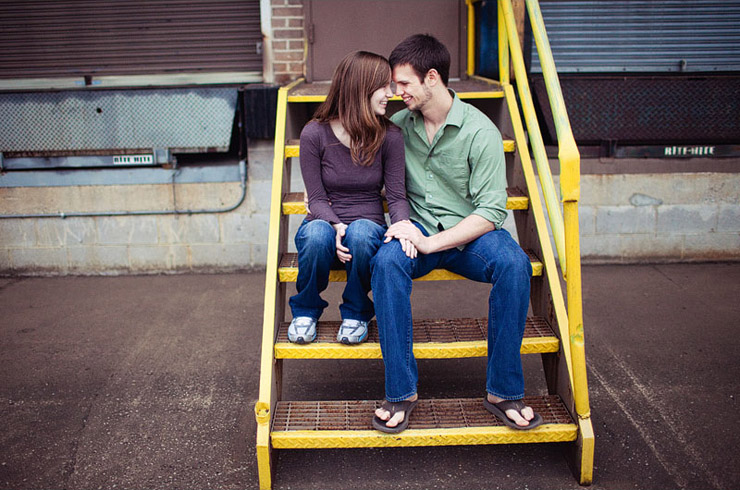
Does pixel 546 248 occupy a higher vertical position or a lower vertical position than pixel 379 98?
lower

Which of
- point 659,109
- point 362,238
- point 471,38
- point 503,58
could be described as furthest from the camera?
point 659,109

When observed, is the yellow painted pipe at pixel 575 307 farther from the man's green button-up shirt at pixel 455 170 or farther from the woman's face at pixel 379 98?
the woman's face at pixel 379 98

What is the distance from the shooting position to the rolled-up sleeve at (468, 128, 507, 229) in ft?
8.97

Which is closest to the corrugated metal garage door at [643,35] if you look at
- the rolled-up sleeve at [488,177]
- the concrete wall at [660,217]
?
the concrete wall at [660,217]

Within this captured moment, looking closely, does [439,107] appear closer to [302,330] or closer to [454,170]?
[454,170]

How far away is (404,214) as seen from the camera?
2855 millimetres

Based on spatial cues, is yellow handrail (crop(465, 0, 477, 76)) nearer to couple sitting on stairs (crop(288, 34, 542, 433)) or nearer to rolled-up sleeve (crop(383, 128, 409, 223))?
couple sitting on stairs (crop(288, 34, 542, 433))

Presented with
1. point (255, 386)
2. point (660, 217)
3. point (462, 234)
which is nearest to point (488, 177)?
point (462, 234)

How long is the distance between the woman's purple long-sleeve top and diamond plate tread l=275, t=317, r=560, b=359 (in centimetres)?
54

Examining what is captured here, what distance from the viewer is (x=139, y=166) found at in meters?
5.03

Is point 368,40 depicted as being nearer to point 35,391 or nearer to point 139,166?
point 139,166

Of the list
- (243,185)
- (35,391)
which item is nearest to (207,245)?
(243,185)

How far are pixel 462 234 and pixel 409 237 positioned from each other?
232 millimetres

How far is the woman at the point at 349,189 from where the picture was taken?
2.72 meters
